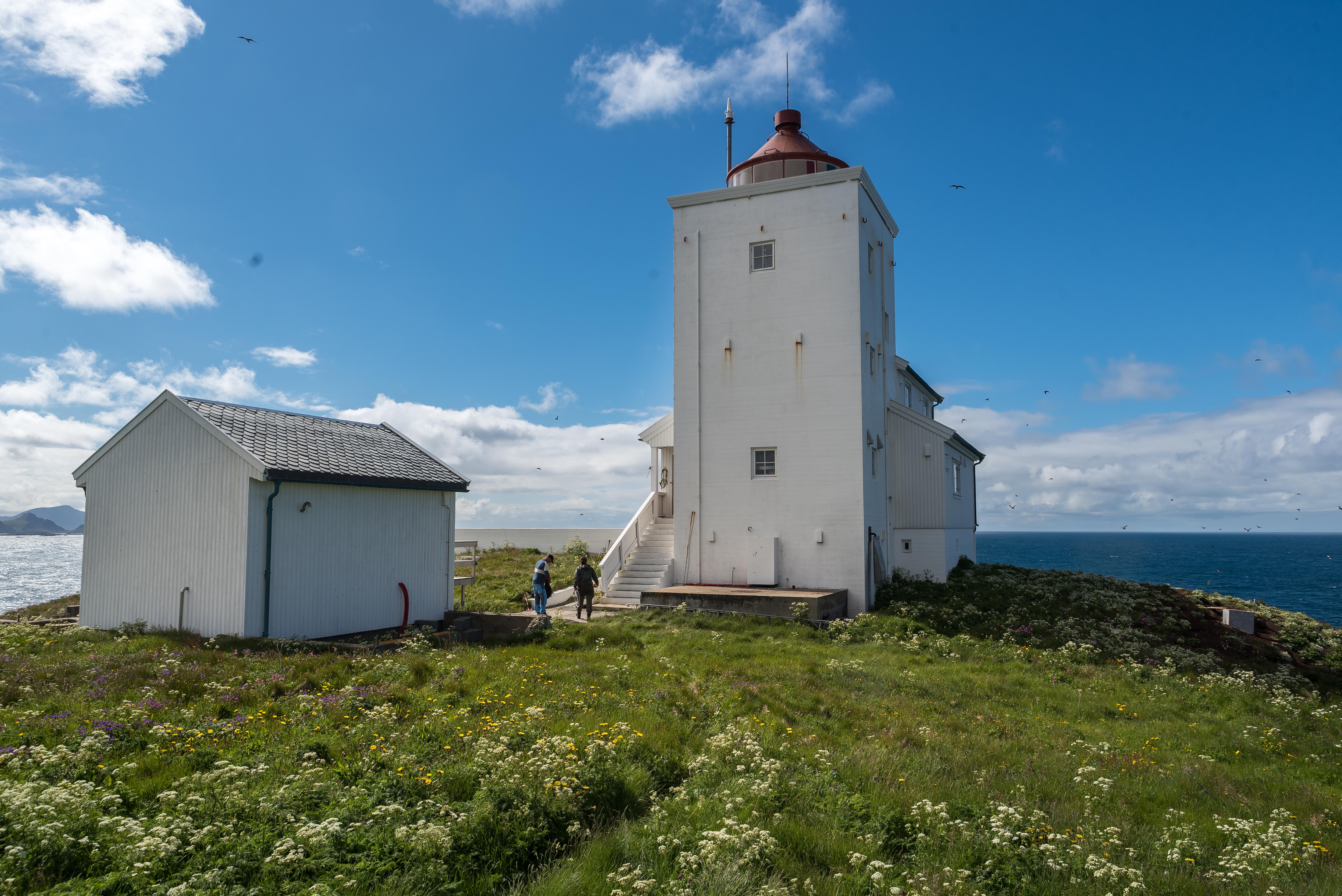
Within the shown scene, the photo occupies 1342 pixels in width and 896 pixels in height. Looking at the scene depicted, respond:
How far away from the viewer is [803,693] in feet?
37.1

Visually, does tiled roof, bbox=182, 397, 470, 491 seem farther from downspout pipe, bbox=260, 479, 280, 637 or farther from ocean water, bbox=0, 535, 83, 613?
ocean water, bbox=0, 535, 83, 613

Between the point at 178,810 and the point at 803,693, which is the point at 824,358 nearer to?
the point at 803,693

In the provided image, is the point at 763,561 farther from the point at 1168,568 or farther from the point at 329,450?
the point at 1168,568

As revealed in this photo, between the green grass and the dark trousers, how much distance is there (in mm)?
1137

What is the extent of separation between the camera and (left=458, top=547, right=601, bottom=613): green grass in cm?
2156

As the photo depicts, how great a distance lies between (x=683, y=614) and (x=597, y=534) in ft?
57.7

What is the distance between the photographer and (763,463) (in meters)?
22.4

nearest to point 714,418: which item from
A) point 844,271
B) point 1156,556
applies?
point 844,271

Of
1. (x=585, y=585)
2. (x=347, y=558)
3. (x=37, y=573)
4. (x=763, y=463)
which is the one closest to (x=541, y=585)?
(x=585, y=585)

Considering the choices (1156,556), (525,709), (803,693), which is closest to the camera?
(525,709)

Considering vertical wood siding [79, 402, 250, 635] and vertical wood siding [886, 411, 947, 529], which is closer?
vertical wood siding [79, 402, 250, 635]

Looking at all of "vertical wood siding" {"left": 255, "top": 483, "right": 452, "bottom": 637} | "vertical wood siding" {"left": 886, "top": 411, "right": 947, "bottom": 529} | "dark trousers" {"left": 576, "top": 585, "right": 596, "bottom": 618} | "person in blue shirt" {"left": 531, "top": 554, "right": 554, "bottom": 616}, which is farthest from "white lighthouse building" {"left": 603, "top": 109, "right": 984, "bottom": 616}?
"vertical wood siding" {"left": 255, "top": 483, "right": 452, "bottom": 637}

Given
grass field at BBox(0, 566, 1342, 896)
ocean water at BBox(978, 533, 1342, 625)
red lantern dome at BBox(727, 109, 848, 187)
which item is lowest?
ocean water at BBox(978, 533, 1342, 625)

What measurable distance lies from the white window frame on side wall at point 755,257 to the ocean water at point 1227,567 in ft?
93.9
